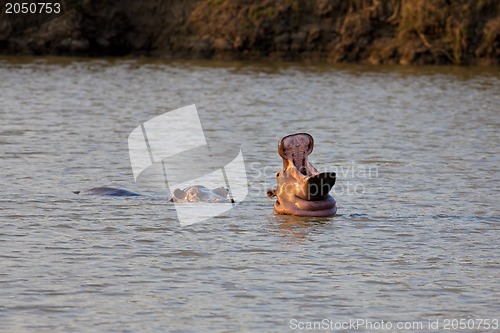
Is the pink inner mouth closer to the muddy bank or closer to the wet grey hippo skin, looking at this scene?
the wet grey hippo skin

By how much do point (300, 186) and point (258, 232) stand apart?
2.43 ft

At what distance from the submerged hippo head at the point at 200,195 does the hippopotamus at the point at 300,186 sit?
0.79 metres

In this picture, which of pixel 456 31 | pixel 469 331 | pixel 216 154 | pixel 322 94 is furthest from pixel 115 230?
pixel 456 31

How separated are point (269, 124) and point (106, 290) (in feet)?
38.6

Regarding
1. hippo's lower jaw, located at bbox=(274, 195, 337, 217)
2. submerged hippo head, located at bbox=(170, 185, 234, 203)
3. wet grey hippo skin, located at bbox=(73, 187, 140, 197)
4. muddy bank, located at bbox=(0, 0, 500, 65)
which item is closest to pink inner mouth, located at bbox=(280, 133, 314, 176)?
hippo's lower jaw, located at bbox=(274, 195, 337, 217)

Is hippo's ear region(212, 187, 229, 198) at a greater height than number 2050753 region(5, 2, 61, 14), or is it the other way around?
hippo's ear region(212, 187, 229, 198)

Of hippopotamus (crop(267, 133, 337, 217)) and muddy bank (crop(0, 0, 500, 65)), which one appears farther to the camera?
muddy bank (crop(0, 0, 500, 65))

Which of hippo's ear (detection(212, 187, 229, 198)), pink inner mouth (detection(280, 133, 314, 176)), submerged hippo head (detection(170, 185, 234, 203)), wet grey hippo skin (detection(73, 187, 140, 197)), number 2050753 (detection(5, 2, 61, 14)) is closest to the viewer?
pink inner mouth (detection(280, 133, 314, 176))

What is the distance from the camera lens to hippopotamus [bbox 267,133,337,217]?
1099 cm

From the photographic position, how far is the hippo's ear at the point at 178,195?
1210 cm

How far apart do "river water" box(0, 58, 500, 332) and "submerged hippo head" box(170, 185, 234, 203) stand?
0.19 metres

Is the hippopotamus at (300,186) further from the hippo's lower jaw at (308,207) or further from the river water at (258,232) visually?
the river water at (258,232)

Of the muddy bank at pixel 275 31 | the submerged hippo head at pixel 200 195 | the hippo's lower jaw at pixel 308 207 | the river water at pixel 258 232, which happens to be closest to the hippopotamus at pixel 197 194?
the submerged hippo head at pixel 200 195

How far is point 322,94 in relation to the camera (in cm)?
2472
